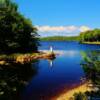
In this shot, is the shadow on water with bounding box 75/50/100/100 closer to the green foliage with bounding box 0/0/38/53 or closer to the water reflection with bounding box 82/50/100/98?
the water reflection with bounding box 82/50/100/98

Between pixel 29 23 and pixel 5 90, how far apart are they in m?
58.2

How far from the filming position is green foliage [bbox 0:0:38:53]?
6831 centimetres

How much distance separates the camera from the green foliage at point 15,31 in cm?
6831

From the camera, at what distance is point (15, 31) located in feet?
237

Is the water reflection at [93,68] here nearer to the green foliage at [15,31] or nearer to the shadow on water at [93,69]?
the shadow on water at [93,69]

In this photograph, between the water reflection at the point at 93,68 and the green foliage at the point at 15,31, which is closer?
the water reflection at the point at 93,68

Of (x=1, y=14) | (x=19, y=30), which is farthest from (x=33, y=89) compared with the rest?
(x=19, y=30)

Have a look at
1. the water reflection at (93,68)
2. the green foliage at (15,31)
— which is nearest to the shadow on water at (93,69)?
the water reflection at (93,68)

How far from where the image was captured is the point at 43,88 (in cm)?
4053

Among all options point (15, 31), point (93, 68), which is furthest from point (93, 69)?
point (15, 31)

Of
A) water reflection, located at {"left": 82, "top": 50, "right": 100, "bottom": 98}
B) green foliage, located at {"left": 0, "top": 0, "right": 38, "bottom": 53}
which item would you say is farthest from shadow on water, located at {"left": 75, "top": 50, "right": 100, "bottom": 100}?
green foliage, located at {"left": 0, "top": 0, "right": 38, "bottom": 53}

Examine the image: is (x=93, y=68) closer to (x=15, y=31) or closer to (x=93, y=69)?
(x=93, y=69)

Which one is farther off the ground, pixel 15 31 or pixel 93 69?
pixel 15 31

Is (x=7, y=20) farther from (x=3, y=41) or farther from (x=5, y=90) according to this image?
(x=5, y=90)
